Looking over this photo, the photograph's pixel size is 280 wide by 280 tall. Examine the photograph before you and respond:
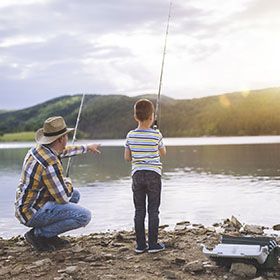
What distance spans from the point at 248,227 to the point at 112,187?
290 inches

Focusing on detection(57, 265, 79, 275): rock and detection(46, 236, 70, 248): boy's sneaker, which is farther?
detection(46, 236, 70, 248): boy's sneaker

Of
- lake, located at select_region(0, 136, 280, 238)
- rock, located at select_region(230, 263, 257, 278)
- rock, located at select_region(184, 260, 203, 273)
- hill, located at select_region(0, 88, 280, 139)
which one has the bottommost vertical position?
lake, located at select_region(0, 136, 280, 238)

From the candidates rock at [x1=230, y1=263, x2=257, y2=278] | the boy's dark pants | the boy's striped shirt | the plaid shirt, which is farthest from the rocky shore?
the boy's striped shirt

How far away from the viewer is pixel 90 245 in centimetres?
563

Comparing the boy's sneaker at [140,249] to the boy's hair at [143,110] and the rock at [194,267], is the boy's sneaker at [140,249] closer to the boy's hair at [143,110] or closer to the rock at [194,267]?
the rock at [194,267]

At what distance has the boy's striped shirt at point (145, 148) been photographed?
5.04 metres

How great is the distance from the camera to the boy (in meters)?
5.04

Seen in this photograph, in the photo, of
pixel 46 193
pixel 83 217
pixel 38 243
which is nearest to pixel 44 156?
pixel 46 193

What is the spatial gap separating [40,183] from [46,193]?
0.17m

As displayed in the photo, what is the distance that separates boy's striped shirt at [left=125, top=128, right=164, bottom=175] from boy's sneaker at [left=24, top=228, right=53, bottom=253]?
1492 millimetres

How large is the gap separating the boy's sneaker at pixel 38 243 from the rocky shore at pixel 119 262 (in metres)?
0.08

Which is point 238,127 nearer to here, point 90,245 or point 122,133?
point 122,133

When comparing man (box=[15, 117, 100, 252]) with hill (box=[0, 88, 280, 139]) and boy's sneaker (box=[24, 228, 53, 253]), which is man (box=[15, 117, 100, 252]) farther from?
hill (box=[0, 88, 280, 139])

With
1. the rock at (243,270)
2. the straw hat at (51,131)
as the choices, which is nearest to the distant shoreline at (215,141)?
the straw hat at (51,131)
